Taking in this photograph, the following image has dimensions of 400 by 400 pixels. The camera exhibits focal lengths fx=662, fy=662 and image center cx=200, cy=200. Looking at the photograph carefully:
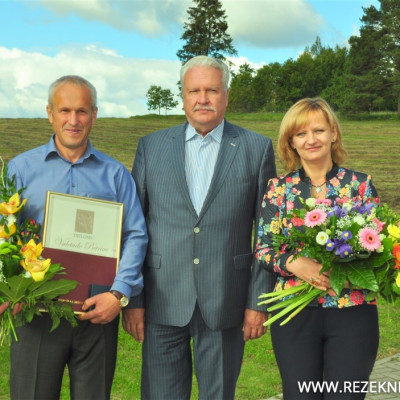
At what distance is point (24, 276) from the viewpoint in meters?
3.31

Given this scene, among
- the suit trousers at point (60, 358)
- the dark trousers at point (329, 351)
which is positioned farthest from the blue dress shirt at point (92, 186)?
the dark trousers at point (329, 351)

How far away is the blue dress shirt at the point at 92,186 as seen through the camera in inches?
144

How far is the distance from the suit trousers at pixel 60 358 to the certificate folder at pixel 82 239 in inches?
9.3

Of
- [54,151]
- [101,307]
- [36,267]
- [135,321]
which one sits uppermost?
[54,151]

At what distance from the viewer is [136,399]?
598 cm

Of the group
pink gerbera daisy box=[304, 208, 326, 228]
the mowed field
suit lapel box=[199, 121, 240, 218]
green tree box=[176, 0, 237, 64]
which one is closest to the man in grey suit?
suit lapel box=[199, 121, 240, 218]

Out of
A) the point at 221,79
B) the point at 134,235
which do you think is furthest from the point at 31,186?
the point at 221,79

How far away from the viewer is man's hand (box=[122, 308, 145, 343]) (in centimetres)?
407

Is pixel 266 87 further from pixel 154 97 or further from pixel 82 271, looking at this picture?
pixel 82 271

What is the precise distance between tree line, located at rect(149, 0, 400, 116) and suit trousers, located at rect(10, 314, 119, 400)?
1976 inches

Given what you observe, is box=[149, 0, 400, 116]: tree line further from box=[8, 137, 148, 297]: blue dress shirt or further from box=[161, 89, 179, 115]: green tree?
box=[8, 137, 148, 297]: blue dress shirt

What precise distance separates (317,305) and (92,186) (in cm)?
142

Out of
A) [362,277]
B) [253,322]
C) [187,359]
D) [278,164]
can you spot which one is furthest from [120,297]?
[278,164]

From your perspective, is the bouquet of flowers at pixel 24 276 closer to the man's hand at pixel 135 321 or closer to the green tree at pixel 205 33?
the man's hand at pixel 135 321
